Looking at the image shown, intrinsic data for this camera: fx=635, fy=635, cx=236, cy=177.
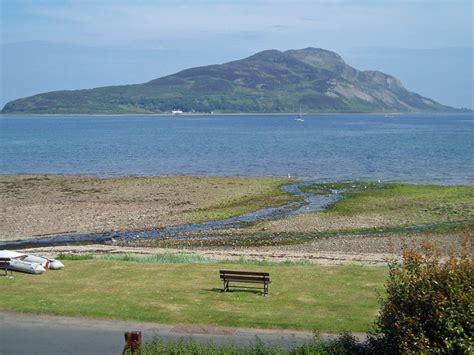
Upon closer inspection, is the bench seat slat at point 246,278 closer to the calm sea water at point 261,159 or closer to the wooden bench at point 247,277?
the wooden bench at point 247,277

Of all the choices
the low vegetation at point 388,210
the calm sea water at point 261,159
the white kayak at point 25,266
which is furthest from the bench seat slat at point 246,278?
the calm sea water at point 261,159

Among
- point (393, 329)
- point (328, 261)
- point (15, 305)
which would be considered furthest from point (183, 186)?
point (393, 329)

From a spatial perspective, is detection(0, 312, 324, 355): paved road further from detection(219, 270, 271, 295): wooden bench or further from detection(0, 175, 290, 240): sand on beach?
detection(0, 175, 290, 240): sand on beach

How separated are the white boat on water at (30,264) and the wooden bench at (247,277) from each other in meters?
7.71

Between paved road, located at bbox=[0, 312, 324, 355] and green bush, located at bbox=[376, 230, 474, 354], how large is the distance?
4144mm

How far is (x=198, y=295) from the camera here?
72.6 ft

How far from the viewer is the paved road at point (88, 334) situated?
16.6 meters

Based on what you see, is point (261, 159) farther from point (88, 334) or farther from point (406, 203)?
point (88, 334)

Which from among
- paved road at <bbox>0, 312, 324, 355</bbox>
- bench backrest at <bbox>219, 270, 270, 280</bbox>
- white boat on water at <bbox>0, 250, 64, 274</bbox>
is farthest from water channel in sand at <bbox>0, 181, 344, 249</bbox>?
paved road at <bbox>0, 312, 324, 355</bbox>

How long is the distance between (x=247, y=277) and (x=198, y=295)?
182cm

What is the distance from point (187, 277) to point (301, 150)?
90.5 metres

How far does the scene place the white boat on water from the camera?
25.0 metres

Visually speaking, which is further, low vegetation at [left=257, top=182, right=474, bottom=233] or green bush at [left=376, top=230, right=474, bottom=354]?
low vegetation at [left=257, top=182, right=474, bottom=233]

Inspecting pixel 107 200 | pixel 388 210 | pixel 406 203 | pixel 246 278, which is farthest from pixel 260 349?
pixel 107 200
